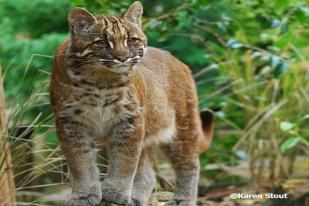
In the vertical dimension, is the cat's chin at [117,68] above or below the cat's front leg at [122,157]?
above

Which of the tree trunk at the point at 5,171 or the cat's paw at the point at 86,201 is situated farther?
the tree trunk at the point at 5,171

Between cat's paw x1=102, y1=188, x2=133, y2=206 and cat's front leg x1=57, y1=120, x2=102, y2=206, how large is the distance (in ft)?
0.18

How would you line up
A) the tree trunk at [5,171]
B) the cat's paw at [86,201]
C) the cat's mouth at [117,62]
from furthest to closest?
the tree trunk at [5,171] → the cat's paw at [86,201] → the cat's mouth at [117,62]

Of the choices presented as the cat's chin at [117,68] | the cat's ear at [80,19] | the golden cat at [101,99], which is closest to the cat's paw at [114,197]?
the golden cat at [101,99]

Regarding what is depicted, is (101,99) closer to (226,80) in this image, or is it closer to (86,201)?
(86,201)

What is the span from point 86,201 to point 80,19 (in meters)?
1.13

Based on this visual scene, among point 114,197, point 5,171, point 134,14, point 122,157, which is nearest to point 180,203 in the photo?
point 114,197

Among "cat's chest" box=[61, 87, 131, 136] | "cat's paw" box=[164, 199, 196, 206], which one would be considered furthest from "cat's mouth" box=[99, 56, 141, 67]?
"cat's paw" box=[164, 199, 196, 206]

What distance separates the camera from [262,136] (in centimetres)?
927

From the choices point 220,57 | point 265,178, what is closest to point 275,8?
point 220,57

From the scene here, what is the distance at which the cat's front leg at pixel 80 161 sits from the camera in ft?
17.7

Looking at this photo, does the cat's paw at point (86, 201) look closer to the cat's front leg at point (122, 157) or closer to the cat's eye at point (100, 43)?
the cat's front leg at point (122, 157)

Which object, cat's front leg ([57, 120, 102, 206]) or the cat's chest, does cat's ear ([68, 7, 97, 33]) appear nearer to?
the cat's chest

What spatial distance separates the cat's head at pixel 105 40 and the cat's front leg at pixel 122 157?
0.45 m
